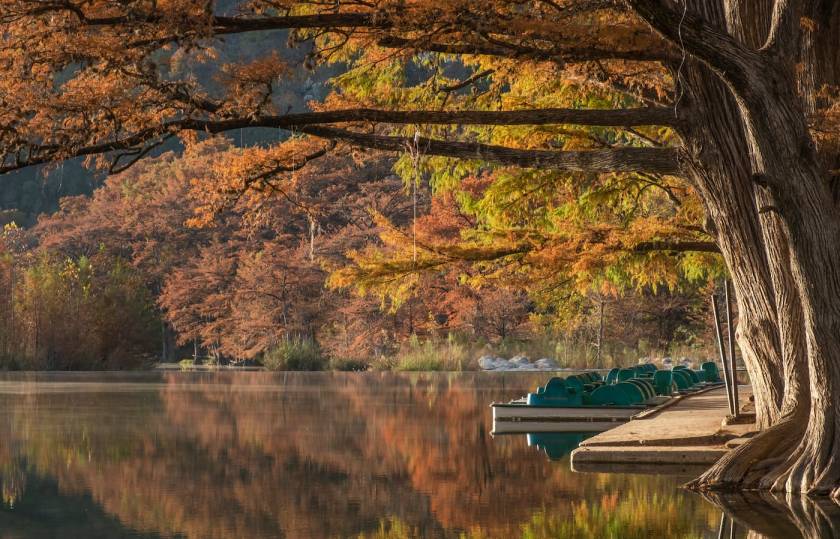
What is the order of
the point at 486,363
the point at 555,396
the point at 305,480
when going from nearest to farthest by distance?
1. the point at 305,480
2. the point at 555,396
3. the point at 486,363

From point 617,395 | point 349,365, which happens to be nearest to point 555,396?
point 617,395

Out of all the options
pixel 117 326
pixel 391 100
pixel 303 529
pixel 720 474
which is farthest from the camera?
pixel 117 326

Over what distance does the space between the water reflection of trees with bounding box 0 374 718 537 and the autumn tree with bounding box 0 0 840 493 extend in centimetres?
192

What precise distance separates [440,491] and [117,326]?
4306cm

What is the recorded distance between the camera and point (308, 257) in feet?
201

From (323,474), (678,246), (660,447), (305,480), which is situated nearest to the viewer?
(305,480)

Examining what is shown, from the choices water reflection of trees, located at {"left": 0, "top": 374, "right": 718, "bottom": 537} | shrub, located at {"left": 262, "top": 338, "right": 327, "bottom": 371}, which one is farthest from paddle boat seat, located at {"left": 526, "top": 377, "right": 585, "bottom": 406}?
shrub, located at {"left": 262, "top": 338, "right": 327, "bottom": 371}

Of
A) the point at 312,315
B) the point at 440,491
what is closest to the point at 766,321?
the point at 440,491

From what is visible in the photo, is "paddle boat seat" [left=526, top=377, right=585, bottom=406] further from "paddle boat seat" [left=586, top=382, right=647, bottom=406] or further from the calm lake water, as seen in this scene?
the calm lake water

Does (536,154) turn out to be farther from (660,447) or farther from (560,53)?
(660,447)

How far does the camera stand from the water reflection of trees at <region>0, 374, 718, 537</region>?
10.7m

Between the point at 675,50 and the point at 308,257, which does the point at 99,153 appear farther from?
the point at 308,257

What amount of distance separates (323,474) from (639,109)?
5106mm

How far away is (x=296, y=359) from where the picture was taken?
52344 millimetres
